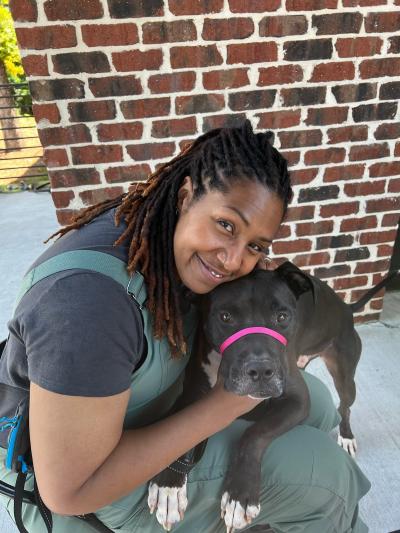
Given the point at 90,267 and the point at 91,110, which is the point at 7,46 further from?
the point at 90,267

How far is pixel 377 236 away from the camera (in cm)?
324

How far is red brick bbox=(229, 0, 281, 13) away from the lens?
7.89 feet

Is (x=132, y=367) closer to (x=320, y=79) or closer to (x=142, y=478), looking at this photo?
(x=142, y=478)

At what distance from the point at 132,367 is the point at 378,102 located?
2340 mm

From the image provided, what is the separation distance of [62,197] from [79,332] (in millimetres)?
1829

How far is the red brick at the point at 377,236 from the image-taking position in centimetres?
323

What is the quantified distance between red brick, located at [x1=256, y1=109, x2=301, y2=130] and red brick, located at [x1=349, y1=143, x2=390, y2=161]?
432 millimetres

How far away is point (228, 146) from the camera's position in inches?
55.2

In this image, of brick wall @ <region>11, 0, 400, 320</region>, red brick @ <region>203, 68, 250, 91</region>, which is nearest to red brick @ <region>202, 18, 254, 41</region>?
brick wall @ <region>11, 0, 400, 320</region>

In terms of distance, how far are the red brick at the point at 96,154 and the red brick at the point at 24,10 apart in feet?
2.16

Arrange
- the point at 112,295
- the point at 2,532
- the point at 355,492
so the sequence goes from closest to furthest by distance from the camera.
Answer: the point at 112,295 → the point at 355,492 → the point at 2,532

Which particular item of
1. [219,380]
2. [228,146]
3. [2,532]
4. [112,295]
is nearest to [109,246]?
[112,295]

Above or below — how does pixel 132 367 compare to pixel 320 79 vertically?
below

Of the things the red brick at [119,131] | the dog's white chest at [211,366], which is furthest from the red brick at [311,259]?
the dog's white chest at [211,366]
